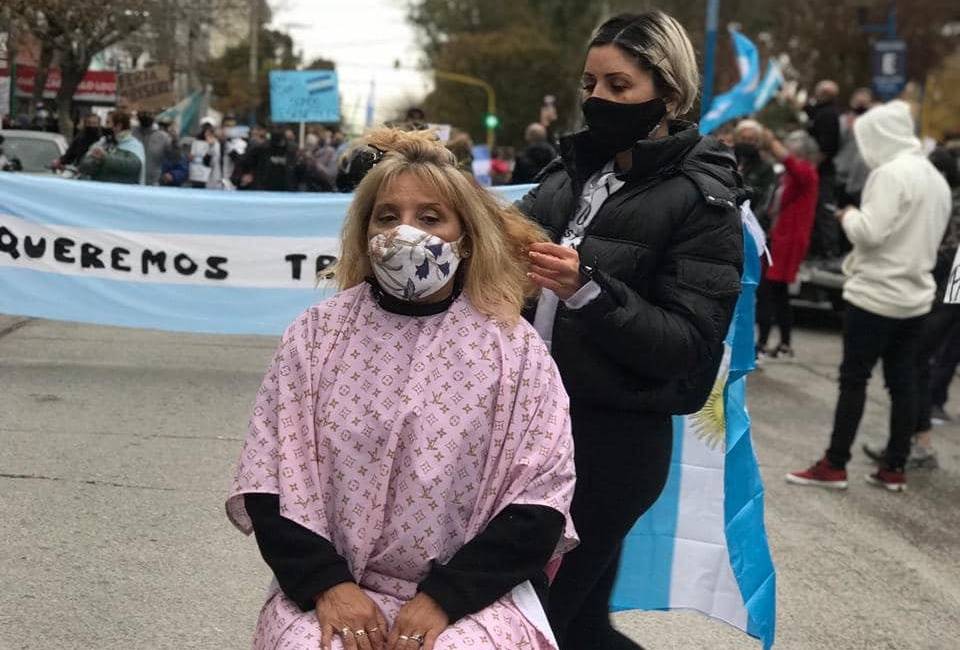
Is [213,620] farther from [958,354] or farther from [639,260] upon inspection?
[958,354]

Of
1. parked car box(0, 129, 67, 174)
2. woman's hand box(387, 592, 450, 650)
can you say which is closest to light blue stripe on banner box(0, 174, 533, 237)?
parked car box(0, 129, 67, 174)

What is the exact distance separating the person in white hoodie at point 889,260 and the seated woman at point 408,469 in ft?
14.0

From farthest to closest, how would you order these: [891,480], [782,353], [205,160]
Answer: [205,160], [782,353], [891,480]

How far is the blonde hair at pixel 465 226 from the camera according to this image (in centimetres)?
263

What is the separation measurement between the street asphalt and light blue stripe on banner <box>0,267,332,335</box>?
13.2 inches

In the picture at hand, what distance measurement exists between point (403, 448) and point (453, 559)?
233 mm

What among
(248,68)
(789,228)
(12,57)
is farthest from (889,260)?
(248,68)

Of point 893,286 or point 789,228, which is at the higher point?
point 893,286

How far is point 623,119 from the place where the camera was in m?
2.77

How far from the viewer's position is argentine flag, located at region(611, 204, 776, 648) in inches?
139

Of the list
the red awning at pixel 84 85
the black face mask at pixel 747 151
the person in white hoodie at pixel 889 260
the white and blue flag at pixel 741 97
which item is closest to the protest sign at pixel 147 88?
the red awning at pixel 84 85

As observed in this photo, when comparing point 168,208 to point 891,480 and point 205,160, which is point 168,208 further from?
point 205,160

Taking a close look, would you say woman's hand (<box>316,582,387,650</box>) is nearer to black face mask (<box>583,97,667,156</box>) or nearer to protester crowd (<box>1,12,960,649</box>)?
protester crowd (<box>1,12,960,649</box>)

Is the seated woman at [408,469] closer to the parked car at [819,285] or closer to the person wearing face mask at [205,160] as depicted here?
the parked car at [819,285]
